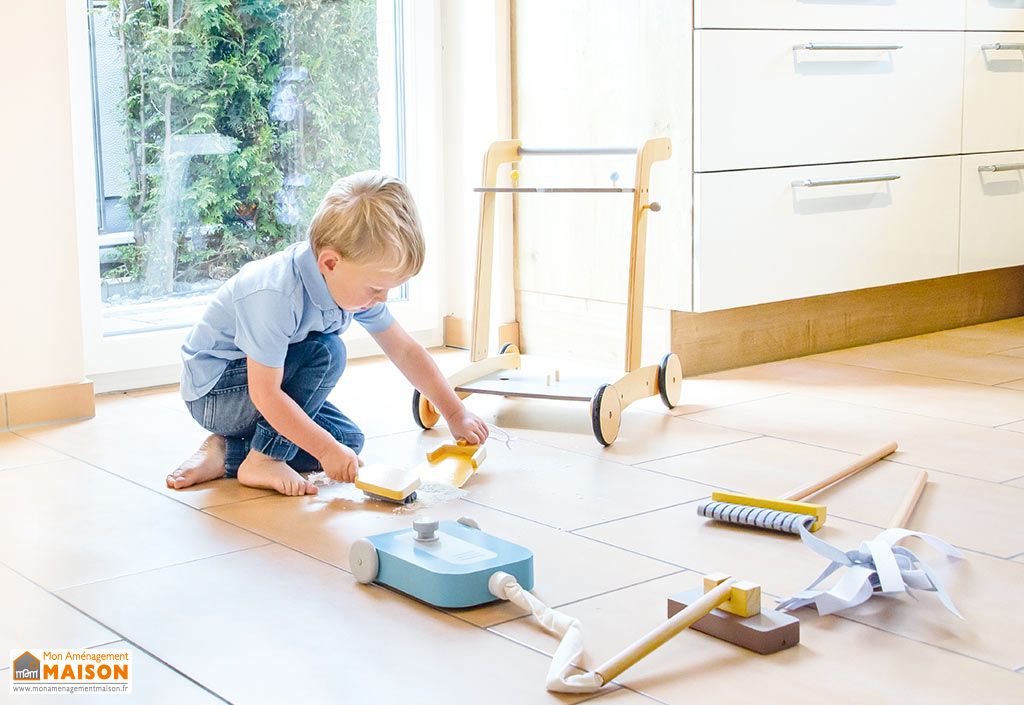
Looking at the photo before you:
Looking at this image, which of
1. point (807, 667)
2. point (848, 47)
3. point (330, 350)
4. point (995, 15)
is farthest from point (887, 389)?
point (807, 667)

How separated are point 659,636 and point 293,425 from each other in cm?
76

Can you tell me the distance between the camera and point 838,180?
2.58 meters

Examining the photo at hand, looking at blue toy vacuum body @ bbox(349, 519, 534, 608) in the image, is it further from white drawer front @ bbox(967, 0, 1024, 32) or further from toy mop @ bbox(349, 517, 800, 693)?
white drawer front @ bbox(967, 0, 1024, 32)

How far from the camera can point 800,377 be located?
2.56 meters

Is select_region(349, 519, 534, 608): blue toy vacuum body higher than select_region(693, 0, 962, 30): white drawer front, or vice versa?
select_region(693, 0, 962, 30): white drawer front

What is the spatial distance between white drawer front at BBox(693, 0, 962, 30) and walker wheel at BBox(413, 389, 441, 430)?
2.97 feet

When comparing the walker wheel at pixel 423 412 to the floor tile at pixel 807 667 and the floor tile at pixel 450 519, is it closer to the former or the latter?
the floor tile at pixel 450 519

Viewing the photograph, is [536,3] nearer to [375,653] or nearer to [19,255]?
[19,255]

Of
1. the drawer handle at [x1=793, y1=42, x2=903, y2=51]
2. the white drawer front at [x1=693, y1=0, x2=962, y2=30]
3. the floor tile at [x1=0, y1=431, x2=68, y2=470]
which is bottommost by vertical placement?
the floor tile at [x1=0, y1=431, x2=68, y2=470]

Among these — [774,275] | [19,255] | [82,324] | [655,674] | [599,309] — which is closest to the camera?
[655,674]

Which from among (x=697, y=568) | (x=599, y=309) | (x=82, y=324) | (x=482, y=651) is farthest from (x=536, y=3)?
(x=482, y=651)

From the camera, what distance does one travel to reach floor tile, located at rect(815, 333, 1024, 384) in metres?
2.55

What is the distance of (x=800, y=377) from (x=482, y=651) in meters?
1.53

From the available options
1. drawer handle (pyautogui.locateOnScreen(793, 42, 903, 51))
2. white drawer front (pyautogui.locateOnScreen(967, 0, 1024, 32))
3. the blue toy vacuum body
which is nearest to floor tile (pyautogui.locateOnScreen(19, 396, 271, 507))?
the blue toy vacuum body
